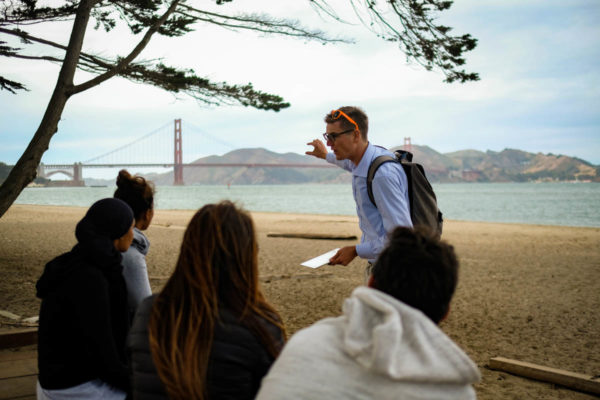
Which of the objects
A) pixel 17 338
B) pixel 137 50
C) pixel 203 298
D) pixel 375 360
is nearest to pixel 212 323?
pixel 203 298

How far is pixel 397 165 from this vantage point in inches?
96.6

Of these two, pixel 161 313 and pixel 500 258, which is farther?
pixel 500 258

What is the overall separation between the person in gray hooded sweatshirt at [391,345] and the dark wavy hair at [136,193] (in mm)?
1567

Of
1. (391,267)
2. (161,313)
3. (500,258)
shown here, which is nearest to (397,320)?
(391,267)

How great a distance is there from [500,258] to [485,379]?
254 inches

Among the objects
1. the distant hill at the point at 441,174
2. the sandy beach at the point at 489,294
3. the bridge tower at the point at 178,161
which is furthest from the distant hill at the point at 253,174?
the sandy beach at the point at 489,294

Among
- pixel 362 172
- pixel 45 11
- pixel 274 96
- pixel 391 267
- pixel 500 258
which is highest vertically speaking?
pixel 45 11

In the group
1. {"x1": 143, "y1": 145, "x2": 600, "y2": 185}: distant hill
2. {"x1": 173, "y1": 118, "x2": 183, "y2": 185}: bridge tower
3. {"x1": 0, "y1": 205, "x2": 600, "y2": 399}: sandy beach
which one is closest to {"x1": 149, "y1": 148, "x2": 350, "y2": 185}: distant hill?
{"x1": 143, "y1": 145, "x2": 600, "y2": 185}: distant hill

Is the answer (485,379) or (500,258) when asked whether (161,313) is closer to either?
(485,379)

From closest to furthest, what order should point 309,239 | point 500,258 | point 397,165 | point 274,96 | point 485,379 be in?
point 397,165, point 485,379, point 274,96, point 500,258, point 309,239

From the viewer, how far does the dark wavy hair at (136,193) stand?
2.47 meters

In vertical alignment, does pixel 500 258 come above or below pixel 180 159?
below

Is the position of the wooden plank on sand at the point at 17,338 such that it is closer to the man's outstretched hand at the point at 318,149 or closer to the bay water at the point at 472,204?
the bay water at the point at 472,204

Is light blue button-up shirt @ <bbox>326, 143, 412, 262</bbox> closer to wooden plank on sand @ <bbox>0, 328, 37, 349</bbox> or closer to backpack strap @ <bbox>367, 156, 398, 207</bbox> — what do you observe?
backpack strap @ <bbox>367, 156, 398, 207</bbox>
